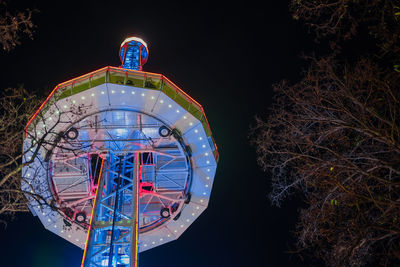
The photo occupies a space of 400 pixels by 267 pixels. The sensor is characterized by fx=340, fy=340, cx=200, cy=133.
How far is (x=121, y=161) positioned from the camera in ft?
67.7

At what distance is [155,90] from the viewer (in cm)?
1762

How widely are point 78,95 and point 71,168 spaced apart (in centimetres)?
595

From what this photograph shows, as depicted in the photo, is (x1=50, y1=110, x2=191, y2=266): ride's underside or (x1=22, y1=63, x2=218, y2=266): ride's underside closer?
(x1=22, y1=63, x2=218, y2=266): ride's underside

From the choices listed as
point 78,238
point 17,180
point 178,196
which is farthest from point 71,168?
point 17,180

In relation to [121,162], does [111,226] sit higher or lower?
lower

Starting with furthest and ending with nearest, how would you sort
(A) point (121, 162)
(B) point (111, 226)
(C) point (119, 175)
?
1. (A) point (121, 162)
2. (C) point (119, 175)
3. (B) point (111, 226)

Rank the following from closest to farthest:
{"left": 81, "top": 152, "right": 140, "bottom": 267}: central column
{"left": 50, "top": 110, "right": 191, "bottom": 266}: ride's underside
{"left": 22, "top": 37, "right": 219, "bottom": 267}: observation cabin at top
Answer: {"left": 81, "top": 152, "right": 140, "bottom": 267}: central column < {"left": 22, "top": 37, "right": 219, "bottom": 267}: observation cabin at top < {"left": 50, "top": 110, "right": 191, "bottom": 266}: ride's underside

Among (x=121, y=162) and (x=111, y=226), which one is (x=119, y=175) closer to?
(x=121, y=162)

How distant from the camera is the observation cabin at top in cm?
1742

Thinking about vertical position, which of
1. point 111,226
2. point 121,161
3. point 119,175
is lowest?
point 111,226

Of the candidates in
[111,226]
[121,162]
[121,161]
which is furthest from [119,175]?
[111,226]

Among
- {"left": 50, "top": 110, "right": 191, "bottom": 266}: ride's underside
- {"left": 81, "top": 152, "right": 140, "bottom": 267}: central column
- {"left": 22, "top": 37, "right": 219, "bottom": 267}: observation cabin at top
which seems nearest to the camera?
{"left": 81, "top": 152, "right": 140, "bottom": 267}: central column

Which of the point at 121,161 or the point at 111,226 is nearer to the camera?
the point at 111,226

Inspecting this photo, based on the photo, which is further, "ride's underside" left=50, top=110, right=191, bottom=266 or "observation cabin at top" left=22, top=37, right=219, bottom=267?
"ride's underside" left=50, top=110, right=191, bottom=266
